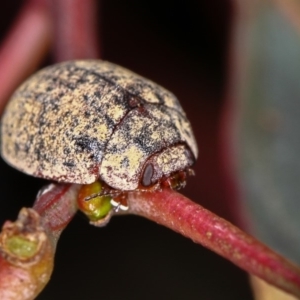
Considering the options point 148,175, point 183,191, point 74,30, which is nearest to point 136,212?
point 148,175

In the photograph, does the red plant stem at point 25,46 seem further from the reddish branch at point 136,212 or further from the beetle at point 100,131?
the reddish branch at point 136,212

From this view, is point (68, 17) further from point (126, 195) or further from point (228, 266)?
point (228, 266)

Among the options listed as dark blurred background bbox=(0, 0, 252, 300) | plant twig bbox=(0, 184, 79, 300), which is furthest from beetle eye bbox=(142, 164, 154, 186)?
dark blurred background bbox=(0, 0, 252, 300)

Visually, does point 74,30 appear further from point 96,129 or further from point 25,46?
point 96,129

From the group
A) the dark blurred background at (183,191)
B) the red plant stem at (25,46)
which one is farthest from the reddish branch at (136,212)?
the dark blurred background at (183,191)

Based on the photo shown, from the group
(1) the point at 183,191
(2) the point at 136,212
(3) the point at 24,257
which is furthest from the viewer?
(1) the point at 183,191

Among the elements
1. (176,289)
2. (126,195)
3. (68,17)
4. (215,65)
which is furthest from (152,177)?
(215,65)

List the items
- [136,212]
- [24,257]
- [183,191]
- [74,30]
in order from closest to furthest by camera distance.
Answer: [24,257]
[136,212]
[74,30]
[183,191]
